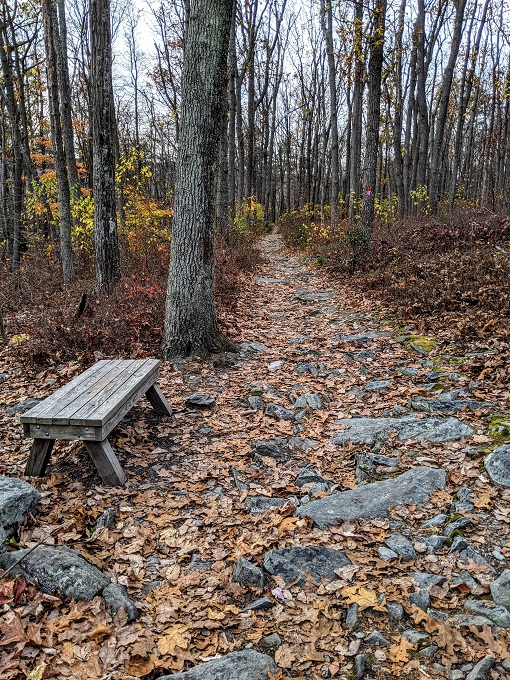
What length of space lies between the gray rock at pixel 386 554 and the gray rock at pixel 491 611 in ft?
1.68

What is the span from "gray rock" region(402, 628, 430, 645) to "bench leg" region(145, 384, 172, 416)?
3297 millimetres

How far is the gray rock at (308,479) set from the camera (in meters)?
4.08

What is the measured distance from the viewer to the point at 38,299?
1023 centimetres

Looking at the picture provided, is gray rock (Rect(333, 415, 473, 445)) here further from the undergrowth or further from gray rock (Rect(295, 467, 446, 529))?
the undergrowth

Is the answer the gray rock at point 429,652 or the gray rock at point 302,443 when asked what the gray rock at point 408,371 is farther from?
the gray rock at point 429,652

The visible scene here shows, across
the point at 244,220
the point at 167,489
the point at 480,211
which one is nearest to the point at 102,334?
the point at 167,489

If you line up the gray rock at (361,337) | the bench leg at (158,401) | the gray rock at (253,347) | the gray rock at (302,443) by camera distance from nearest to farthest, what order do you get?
the gray rock at (302,443) < the bench leg at (158,401) < the gray rock at (253,347) < the gray rock at (361,337)

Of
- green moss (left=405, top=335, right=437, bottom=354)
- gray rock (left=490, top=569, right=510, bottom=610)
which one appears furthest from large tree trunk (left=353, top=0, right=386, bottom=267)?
gray rock (left=490, top=569, right=510, bottom=610)

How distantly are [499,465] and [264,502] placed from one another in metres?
1.91

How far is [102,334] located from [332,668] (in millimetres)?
5523

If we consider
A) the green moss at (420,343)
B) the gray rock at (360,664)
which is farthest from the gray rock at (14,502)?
the green moss at (420,343)

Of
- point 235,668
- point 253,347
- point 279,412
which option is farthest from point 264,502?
point 253,347

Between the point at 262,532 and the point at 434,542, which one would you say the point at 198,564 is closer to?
the point at 262,532

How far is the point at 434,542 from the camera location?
10.4 feet
